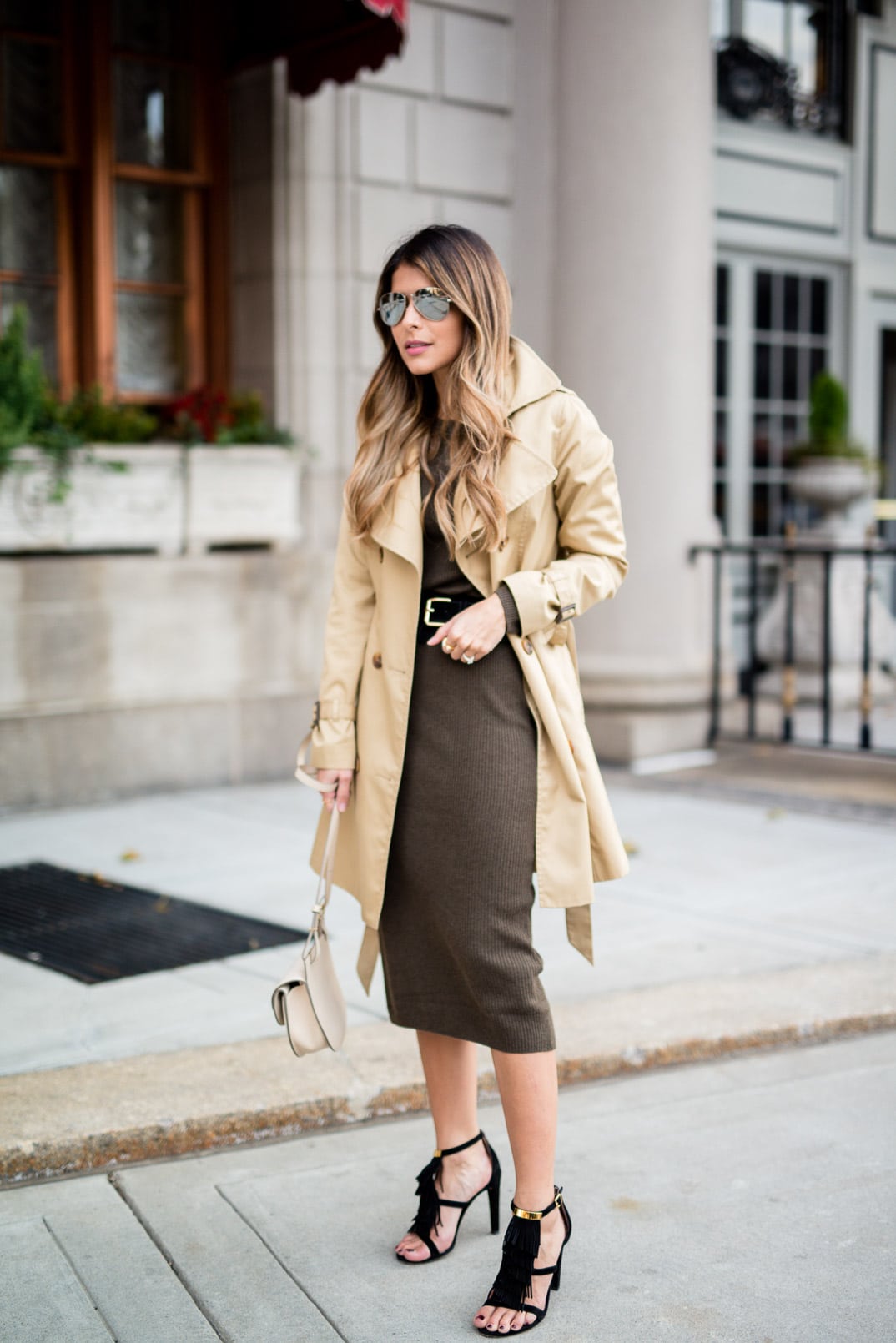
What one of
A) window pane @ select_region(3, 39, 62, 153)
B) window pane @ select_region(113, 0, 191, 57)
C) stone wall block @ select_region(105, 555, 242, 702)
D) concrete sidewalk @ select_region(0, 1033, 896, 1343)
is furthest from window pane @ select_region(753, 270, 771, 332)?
concrete sidewalk @ select_region(0, 1033, 896, 1343)

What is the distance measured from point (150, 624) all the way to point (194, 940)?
278 centimetres

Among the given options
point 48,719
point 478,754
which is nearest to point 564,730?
point 478,754

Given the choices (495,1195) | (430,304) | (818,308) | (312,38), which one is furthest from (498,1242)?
(818,308)

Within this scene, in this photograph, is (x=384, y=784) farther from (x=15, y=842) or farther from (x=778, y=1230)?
(x=15, y=842)

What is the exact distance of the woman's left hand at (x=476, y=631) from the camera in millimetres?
2916

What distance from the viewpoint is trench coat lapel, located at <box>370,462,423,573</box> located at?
9.93 ft

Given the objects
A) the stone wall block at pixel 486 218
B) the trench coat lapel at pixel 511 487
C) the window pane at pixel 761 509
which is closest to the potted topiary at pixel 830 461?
the window pane at pixel 761 509

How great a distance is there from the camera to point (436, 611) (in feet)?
10.1

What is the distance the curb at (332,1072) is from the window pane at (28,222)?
5346mm

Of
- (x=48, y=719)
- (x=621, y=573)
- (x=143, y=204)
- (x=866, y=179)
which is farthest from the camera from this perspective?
(x=866, y=179)

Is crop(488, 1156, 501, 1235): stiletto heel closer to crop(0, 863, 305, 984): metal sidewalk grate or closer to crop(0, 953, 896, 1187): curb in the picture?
crop(0, 953, 896, 1187): curb

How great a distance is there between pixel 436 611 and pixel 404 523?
0.60 feet

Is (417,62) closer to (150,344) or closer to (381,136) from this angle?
(381,136)

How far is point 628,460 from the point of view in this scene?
28.9 ft
